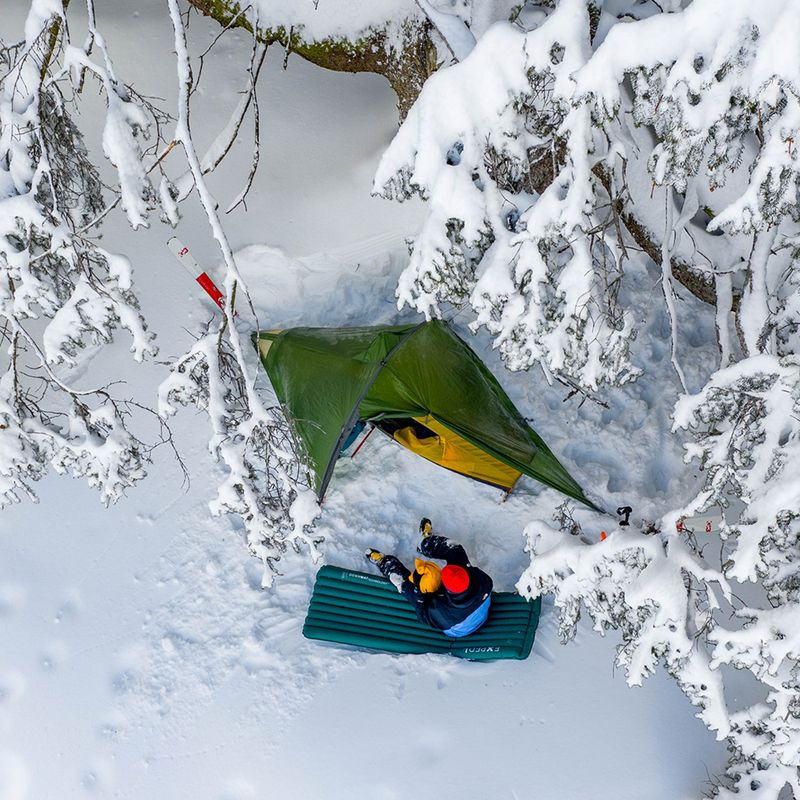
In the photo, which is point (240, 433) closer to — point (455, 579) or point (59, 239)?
point (59, 239)

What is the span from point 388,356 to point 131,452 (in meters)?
1.72

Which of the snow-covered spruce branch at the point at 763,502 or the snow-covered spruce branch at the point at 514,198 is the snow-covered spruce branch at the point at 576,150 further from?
the snow-covered spruce branch at the point at 763,502

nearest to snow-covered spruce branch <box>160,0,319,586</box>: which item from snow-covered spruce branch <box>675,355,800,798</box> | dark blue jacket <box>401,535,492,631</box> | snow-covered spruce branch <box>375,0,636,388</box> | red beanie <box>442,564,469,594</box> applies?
snow-covered spruce branch <box>375,0,636,388</box>

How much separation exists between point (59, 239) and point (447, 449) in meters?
3.15

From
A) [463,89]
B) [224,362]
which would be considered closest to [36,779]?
[224,362]

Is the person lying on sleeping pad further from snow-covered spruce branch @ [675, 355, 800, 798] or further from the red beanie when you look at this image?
snow-covered spruce branch @ [675, 355, 800, 798]

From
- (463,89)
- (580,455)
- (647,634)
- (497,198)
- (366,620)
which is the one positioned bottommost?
(366,620)

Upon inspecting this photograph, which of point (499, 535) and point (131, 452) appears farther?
point (499, 535)

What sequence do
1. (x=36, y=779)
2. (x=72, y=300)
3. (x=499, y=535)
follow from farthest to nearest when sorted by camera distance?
1. (x=499, y=535)
2. (x=36, y=779)
3. (x=72, y=300)

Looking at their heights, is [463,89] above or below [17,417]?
above

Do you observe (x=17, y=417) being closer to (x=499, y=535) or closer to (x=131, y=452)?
(x=131, y=452)

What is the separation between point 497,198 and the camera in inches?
120

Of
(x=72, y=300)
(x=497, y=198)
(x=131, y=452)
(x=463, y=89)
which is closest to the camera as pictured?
(x=463, y=89)

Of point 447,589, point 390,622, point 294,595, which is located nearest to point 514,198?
point 447,589
